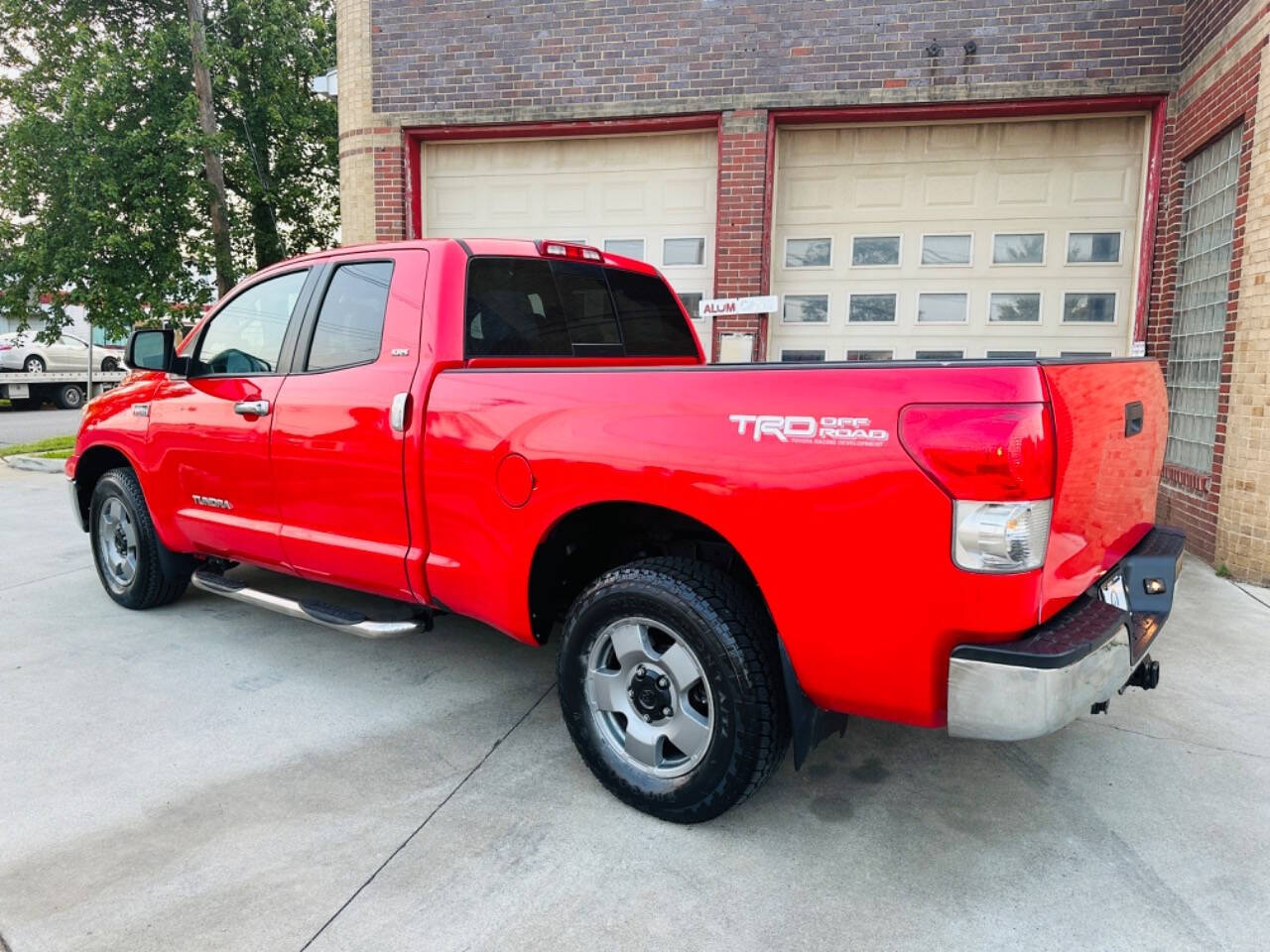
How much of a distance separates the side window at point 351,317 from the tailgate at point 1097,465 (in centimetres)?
257

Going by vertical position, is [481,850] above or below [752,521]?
below

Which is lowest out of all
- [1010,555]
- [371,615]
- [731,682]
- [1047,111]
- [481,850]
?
[481,850]

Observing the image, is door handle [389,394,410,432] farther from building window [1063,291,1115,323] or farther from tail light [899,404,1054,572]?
building window [1063,291,1115,323]

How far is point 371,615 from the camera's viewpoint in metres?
4.08

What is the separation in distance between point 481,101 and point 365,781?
288 inches

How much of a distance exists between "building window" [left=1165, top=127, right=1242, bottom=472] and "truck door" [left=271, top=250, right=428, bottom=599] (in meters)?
5.95

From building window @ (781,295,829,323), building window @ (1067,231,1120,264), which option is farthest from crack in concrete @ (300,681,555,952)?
building window @ (1067,231,1120,264)

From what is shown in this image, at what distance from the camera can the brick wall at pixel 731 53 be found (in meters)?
7.35

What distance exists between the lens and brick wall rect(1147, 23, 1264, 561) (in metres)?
6.04

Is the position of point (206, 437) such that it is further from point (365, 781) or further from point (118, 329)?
point (118, 329)

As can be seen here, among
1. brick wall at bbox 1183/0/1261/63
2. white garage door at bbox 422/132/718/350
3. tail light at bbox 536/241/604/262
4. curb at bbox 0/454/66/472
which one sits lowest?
curb at bbox 0/454/66/472

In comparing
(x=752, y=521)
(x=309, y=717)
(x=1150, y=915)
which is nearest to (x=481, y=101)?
(x=309, y=717)

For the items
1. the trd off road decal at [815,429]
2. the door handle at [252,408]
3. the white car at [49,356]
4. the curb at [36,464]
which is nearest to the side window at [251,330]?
the door handle at [252,408]

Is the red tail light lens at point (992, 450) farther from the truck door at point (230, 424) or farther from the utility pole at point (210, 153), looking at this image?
the utility pole at point (210, 153)
